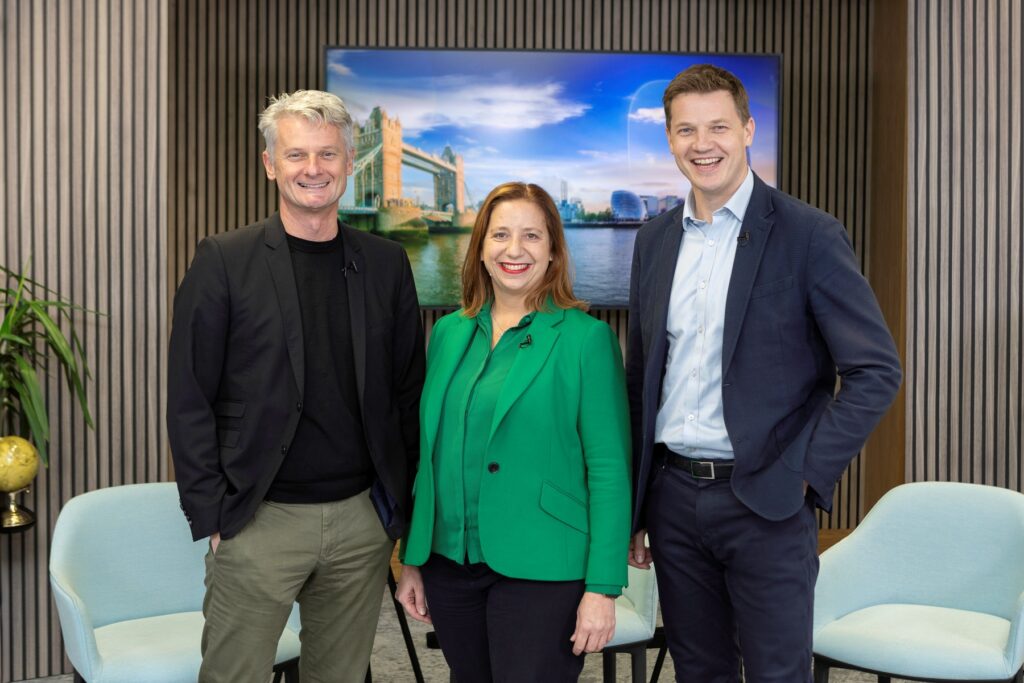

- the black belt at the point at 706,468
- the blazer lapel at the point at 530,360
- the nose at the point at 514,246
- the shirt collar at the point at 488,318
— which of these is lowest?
the black belt at the point at 706,468

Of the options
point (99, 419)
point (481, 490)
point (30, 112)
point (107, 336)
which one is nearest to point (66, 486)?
point (99, 419)

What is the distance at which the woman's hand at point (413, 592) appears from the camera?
90.9 inches

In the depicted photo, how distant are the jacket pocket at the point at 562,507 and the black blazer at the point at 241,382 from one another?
439 mm

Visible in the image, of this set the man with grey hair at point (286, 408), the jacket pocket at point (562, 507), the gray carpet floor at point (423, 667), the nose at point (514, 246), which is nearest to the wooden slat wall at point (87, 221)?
the gray carpet floor at point (423, 667)

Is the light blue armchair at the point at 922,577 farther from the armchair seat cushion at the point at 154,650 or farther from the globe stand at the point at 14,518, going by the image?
the globe stand at the point at 14,518

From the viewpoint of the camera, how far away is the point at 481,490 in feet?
6.94

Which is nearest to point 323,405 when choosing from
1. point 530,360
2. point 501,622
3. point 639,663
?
point 530,360

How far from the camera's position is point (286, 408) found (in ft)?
7.49

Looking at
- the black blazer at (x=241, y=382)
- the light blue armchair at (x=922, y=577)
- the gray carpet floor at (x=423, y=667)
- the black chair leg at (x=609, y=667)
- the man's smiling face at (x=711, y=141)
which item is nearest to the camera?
the man's smiling face at (x=711, y=141)

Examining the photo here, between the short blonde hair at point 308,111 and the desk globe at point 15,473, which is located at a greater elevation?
the short blonde hair at point 308,111

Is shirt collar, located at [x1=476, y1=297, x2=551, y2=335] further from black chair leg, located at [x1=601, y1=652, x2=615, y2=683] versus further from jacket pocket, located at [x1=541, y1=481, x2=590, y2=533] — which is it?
black chair leg, located at [x1=601, y1=652, x2=615, y2=683]

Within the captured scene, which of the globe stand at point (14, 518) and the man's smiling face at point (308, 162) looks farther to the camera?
the globe stand at point (14, 518)

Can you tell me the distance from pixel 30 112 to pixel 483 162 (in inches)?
98.4

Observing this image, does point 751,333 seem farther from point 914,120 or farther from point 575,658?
point 914,120
